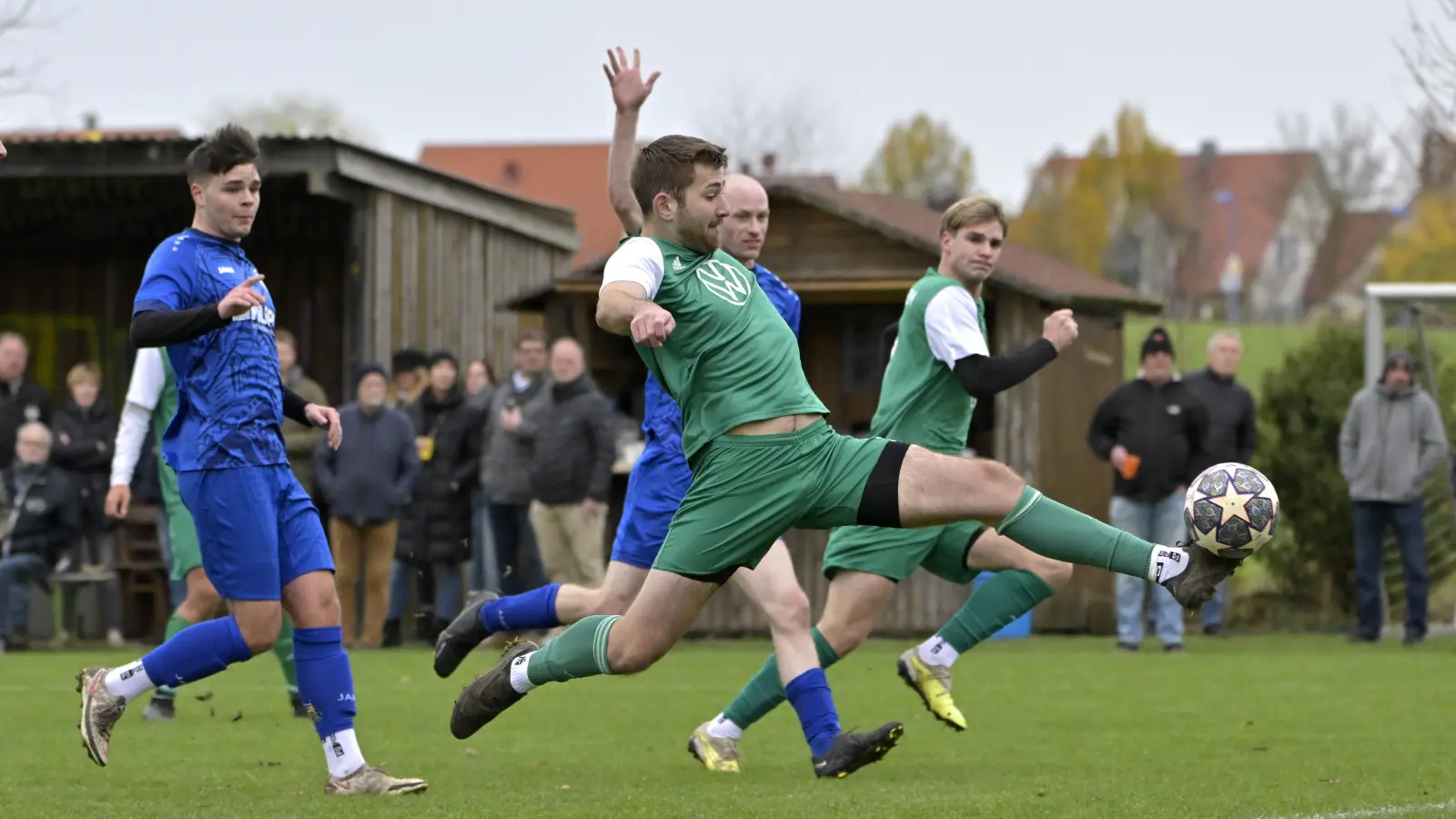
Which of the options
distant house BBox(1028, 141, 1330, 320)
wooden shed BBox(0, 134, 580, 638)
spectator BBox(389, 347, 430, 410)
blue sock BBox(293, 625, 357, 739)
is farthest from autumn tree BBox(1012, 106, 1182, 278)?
blue sock BBox(293, 625, 357, 739)

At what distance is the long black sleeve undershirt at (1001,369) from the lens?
24.7 ft

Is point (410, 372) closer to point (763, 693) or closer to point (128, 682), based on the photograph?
point (763, 693)

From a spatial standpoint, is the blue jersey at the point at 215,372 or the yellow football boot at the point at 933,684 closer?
the blue jersey at the point at 215,372

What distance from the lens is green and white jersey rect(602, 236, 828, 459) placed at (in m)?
6.46

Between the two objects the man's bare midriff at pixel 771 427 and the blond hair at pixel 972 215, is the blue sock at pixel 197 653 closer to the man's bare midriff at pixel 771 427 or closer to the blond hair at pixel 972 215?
the man's bare midriff at pixel 771 427

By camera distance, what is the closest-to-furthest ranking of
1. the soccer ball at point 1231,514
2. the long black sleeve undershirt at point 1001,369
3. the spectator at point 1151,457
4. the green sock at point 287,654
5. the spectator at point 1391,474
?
the soccer ball at point 1231,514 < the long black sleeve undershirt at point 1001,369 < the green sock at point 287,654 < the spectator at point 1151,457 < the spectator at point 1391,474

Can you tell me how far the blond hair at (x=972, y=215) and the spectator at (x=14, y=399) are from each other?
37.3 ft

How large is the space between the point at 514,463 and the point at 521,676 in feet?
32.0

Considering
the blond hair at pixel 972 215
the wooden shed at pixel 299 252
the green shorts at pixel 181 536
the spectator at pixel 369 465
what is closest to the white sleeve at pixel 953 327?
the blond hair at pixel 972 215

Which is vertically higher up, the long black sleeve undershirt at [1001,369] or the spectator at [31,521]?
the long black sleeve undershirt at [1001,369]

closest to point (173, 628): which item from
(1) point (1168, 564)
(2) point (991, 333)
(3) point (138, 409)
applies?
(3) point (138, 409)

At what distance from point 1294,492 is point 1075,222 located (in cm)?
6687

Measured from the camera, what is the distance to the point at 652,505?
8.36 m

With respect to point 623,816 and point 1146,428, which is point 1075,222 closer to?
point 1146,428
